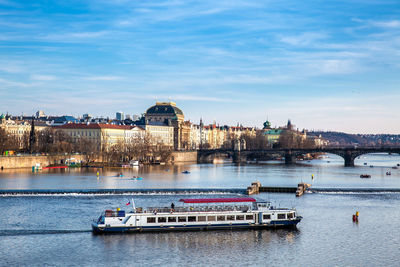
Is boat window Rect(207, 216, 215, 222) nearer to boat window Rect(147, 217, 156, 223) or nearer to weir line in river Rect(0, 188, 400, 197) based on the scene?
boat window Rect(147, 217, 156, 223)

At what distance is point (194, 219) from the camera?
167 feet

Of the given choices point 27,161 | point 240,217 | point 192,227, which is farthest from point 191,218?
point 27,161

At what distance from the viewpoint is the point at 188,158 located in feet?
565

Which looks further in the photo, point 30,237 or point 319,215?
point 319,215

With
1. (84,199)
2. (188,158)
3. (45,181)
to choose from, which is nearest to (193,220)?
(84,199)

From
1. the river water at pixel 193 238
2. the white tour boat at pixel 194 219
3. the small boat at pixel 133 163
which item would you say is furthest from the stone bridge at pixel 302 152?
the white tour boat at pixel 194 219

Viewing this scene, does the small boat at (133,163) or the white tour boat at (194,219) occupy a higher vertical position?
the small boat at (133,163)

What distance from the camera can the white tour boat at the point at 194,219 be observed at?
49.0 meters

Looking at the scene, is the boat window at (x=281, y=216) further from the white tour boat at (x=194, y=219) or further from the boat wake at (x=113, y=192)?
the boat wake at (x=113, y=192)

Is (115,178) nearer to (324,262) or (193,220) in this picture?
(193,220)

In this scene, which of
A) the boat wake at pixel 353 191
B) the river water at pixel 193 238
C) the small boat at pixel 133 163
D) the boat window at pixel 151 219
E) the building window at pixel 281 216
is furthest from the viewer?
the small boat at pixel 133 163

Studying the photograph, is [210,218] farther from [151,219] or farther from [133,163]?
[133,163]

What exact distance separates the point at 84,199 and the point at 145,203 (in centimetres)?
736

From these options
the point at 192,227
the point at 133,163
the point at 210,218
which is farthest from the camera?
the point at 133,163
